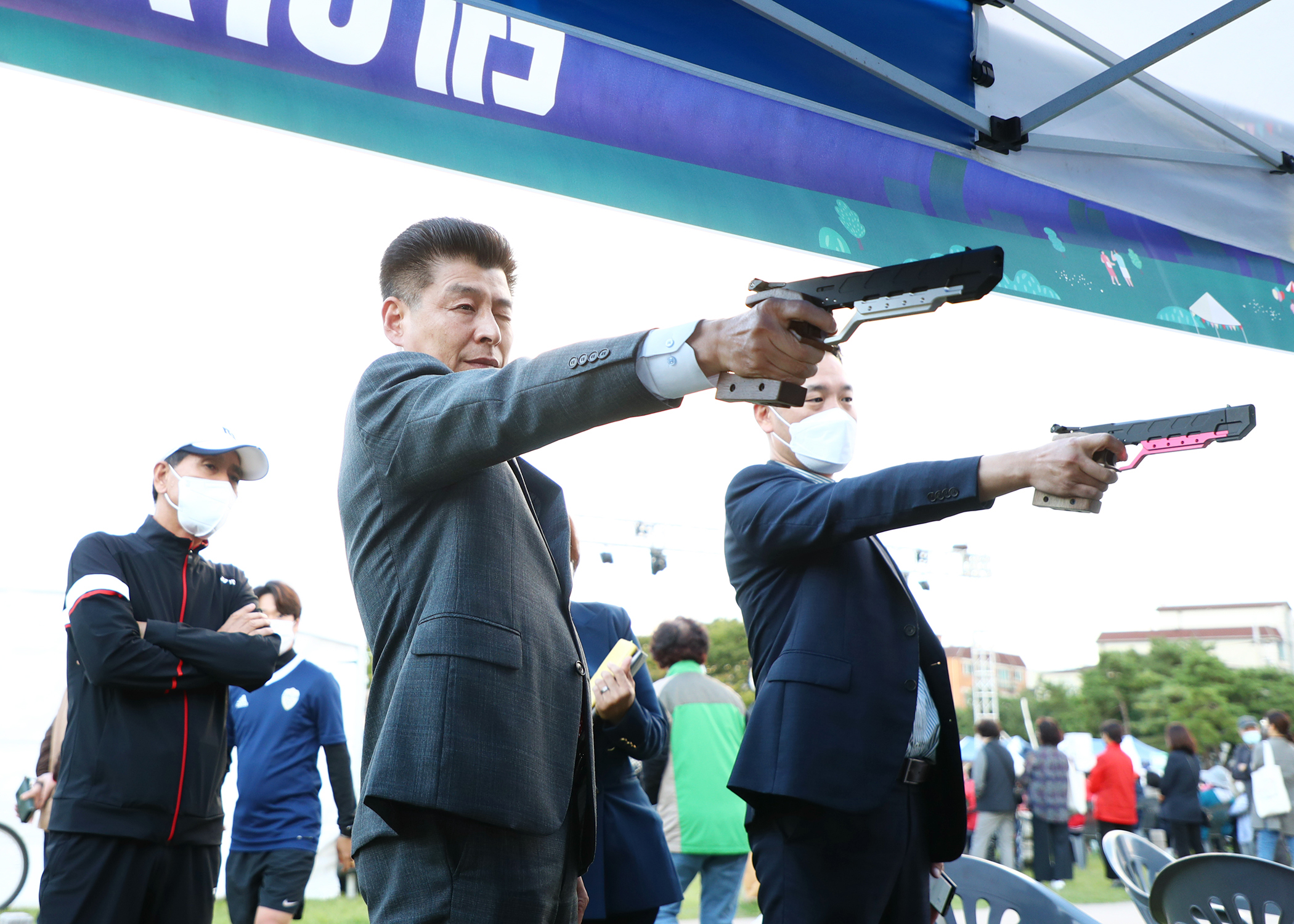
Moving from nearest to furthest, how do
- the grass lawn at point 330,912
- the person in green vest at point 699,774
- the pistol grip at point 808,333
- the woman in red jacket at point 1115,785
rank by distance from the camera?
the pistol grip at point 808,333, the person in green vest at point 699,774, the grass lawn at point 330,912, the woman in red jacket at point 1115,785

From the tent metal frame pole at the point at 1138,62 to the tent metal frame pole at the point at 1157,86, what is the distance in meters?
0.14

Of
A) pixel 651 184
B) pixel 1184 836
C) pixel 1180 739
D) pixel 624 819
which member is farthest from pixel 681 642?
pixel 1184 836

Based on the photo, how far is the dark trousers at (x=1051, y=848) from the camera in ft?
32.9

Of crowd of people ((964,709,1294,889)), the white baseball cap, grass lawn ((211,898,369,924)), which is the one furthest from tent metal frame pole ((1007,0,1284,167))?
grass lawn ((211,898,369,924))

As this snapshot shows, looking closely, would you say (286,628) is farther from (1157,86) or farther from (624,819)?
(1157,86)

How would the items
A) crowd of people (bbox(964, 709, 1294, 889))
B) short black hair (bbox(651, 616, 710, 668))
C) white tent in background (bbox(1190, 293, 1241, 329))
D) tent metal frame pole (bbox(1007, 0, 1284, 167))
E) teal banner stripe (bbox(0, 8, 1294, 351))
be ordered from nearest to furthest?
teal banner stripe (bbox(0, 8, 1294, 351)), tent metal frame pole (bbox(1007, 0, 1284, 167)), white tent in background (bbox(1190, 293, 1241, 329)), short black hair (bbox(651, 616, 710, 668)), crowd of people (bbox(964, 709, 1294, 889))

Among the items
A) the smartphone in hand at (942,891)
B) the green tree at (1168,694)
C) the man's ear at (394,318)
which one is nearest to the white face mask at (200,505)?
the man's ear at (394,318)

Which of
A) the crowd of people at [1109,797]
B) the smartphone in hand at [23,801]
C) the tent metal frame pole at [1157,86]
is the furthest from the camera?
the crowd of people at [1109,797]

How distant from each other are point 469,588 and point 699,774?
4094 mm

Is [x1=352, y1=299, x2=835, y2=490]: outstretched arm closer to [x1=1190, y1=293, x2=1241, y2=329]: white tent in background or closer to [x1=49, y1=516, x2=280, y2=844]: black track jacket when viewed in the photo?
[x1=49, y1=516, x2=280, y2=844]: black track jacket

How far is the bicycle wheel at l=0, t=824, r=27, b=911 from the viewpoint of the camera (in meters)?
7.02

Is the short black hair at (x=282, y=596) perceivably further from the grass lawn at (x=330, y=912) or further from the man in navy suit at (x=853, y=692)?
the grass lawn at (x=330, y=912)

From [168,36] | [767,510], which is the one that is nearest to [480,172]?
[168,36]

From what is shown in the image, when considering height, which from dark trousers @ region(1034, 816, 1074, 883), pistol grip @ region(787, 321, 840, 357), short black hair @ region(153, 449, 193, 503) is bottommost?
dark trousers @ region(1034, 816, 1074, 883)
